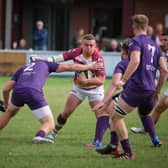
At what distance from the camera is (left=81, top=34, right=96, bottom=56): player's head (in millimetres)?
11703

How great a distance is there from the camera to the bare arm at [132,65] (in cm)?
990

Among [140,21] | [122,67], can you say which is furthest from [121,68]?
[140,21]

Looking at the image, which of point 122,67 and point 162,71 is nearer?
point 162,71

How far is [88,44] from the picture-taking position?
1179 cm

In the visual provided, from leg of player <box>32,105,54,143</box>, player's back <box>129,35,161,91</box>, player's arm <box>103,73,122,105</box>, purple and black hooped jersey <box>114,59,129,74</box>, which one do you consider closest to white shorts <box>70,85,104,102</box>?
leg of player <box>32,105,54,143</box>

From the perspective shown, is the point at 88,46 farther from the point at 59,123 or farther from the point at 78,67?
the point at 59,123

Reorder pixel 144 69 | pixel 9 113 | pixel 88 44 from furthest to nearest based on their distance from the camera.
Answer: pixel 9 113
pixel 88 44
pixel 144 69

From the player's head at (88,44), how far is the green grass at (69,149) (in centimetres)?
141

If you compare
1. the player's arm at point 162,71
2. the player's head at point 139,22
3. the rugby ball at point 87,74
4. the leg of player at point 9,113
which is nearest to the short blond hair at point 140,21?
the player's head at point 139,22

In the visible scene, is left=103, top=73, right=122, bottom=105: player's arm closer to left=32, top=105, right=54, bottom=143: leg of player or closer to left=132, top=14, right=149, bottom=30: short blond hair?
left=132, top=14, right=149, bottom=30: short blond hair

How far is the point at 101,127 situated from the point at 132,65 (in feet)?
6.34

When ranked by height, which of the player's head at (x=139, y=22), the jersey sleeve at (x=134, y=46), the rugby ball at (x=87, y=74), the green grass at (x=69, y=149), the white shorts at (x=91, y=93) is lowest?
the green grass at (x=69, y=149)

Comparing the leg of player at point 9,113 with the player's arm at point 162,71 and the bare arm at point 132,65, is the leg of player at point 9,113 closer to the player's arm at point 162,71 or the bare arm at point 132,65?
the player's arm at point 162,71

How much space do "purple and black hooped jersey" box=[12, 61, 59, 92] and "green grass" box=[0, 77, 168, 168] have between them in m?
0.88
